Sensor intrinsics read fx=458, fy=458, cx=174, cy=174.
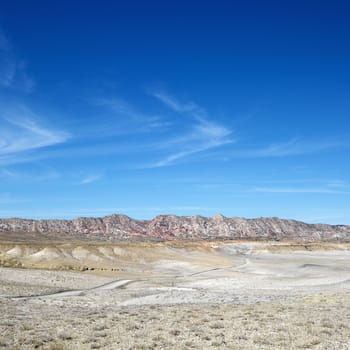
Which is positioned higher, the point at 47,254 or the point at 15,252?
the point at 15,252

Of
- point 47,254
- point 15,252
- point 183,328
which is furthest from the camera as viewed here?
point 15,252

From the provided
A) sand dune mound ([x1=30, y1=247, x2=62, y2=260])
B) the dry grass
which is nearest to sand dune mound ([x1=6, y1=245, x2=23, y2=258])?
sand dune mound ([x1=30, y1=247, x2=62, y2=260])

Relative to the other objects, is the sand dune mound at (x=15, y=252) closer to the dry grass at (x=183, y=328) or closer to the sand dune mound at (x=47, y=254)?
the sand dune mound at (x=47, y=254)

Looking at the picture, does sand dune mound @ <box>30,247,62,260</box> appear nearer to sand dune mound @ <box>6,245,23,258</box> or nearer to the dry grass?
sand dune mound @ <box>6,245,23,258</box>

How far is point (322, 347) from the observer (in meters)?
15.2

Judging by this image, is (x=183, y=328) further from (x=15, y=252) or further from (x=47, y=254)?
(x=15, y=252)

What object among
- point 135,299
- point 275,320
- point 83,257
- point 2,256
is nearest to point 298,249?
point 83,257

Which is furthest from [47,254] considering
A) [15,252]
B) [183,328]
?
Answer: [183,328]

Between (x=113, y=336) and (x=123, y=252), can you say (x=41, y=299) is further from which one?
(x=123, y=252)

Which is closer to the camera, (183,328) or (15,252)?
(183,328)

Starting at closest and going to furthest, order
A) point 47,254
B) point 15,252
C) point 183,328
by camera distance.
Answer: point 183,328 → point 47,254 → point 15,252

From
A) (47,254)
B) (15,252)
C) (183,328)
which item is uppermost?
(15,252)

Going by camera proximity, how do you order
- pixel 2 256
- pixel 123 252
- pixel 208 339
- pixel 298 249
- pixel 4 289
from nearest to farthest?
pixel 208 339
pixel 4 289
pixel 2 256
pixel 123 252
pixel 298 249

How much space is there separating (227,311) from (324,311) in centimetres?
496
